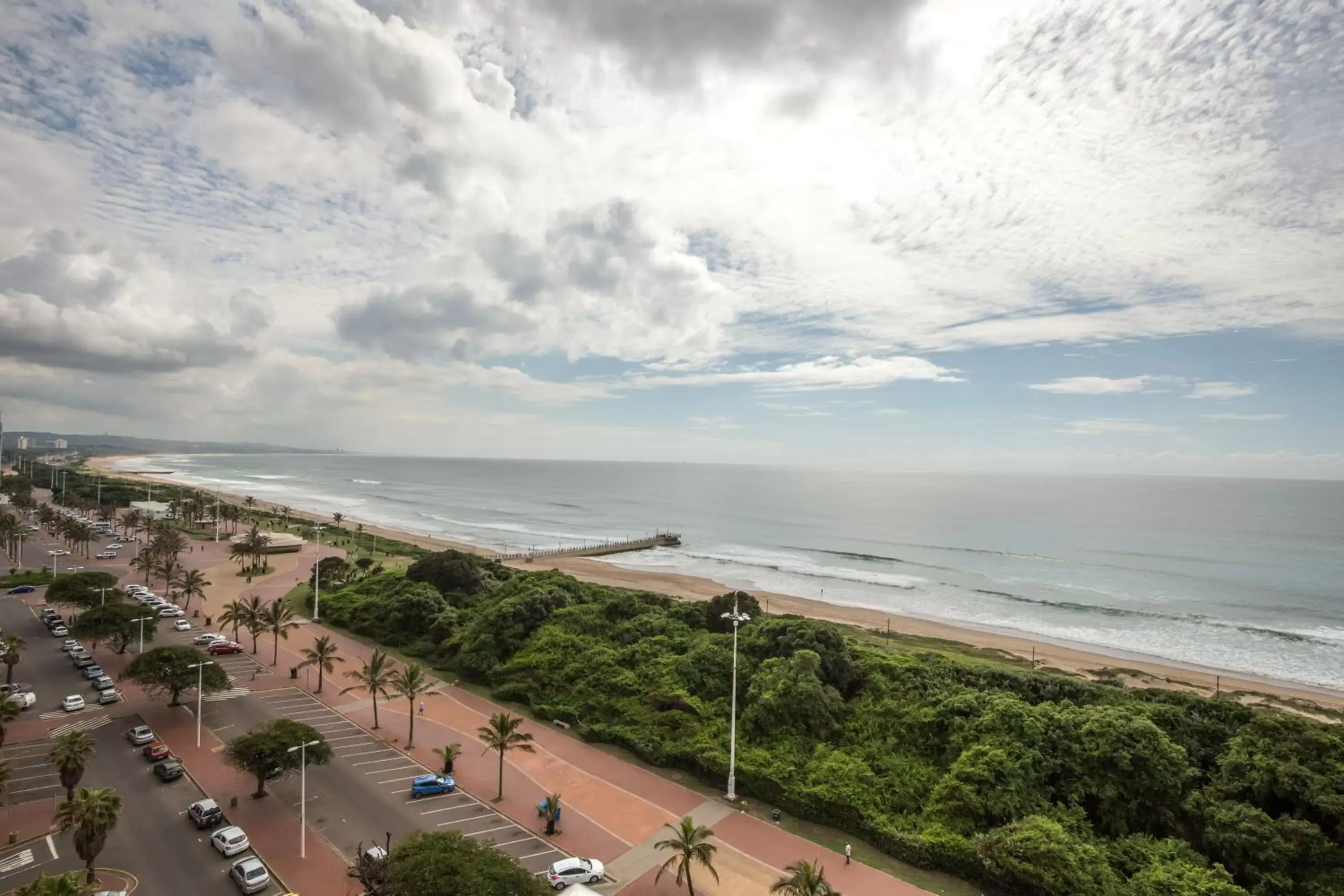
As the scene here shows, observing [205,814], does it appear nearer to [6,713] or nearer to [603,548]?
[6,713]

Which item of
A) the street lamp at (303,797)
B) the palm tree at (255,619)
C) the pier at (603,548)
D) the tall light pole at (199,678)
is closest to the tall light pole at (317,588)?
the palm tree at (255,619)

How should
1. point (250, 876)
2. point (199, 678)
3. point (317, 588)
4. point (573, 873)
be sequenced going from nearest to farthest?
point (250, 876) → point (573, 873) → point (199, 678) → point (317, 588)

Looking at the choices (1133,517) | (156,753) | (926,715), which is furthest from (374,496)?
(1133,517)

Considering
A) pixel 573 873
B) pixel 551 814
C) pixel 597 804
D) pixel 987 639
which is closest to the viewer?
pixel 573 873

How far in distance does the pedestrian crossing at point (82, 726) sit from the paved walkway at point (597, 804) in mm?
5501

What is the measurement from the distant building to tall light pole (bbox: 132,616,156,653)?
6487 cm

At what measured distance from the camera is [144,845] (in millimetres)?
22703

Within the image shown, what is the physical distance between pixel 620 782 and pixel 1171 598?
2985 inches

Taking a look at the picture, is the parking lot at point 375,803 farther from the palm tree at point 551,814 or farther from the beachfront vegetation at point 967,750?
the beachfront vegetation at point 967,750

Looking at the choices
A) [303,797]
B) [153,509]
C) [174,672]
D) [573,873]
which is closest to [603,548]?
[153,509]

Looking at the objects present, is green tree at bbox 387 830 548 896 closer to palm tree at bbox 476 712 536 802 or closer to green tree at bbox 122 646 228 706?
palm tree at bbox 476 712 536 802

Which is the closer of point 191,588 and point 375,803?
point 375,803

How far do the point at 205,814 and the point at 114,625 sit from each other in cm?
2386

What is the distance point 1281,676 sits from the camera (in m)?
51.6
